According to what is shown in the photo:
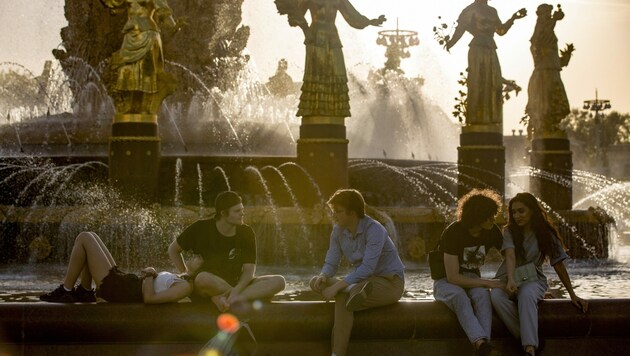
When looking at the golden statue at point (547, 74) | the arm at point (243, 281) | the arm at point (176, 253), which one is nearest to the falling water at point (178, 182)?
the golden statue at point (547, 74)

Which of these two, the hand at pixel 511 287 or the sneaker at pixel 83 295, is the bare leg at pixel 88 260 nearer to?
the sneaker at pixel 83 295

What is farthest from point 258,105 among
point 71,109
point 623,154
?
point 623,154

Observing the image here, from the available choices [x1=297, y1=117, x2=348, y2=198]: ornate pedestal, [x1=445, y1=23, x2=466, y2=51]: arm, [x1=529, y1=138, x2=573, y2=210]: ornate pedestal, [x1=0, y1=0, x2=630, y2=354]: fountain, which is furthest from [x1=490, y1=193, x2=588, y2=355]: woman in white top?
[x1=529, y1=138, x2=573, y2=210]: ornate pedestal

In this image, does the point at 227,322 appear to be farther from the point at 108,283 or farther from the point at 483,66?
the point at 483,66

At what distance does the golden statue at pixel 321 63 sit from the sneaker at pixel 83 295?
309 inches

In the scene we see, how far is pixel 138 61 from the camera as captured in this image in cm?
1451

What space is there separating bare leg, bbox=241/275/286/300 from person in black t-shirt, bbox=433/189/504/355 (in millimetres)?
1272

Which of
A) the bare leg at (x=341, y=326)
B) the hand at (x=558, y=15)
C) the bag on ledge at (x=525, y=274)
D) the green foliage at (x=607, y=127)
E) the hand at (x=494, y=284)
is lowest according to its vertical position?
the bare leg at (x=341, y=326)

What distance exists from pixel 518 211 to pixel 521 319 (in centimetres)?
86

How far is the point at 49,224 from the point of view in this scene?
1296cm

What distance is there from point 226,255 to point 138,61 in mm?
7959

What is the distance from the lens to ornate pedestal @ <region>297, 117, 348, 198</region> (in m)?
14.6

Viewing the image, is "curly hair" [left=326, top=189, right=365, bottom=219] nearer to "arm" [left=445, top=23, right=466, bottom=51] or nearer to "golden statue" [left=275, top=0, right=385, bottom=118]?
"golden statue" [left=275, top=0, right=385, bottom=118]

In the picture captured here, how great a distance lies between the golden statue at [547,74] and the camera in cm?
1847
